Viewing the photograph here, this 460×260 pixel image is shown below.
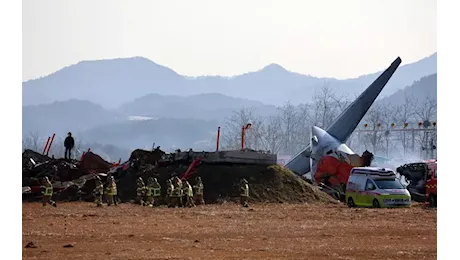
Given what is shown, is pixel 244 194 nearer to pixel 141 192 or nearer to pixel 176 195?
pixel 176 195

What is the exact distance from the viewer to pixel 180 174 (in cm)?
3997

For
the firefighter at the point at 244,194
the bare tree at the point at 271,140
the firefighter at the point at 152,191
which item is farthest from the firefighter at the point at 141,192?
the bare tree at the point at 271,140

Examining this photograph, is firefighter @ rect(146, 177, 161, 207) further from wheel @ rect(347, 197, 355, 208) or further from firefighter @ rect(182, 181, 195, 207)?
wheel @ rect(347, 197, 355, 208)

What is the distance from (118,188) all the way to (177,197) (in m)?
6.90

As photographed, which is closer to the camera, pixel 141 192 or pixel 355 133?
pixel 141 192

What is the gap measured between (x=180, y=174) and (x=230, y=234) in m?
19.6

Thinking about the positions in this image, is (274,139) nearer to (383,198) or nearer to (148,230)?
(383,198)

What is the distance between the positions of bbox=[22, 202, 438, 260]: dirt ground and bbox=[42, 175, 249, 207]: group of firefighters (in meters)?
2.67

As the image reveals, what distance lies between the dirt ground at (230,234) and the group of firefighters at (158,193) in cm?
267

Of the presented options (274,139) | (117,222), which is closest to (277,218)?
(117,222)

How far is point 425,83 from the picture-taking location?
7776 inches

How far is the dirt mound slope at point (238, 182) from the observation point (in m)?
37.8

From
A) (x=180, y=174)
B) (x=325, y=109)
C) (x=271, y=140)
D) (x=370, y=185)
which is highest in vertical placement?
(x=325, y=109)

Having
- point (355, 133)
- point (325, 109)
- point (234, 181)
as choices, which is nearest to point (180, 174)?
point (234, 181)
